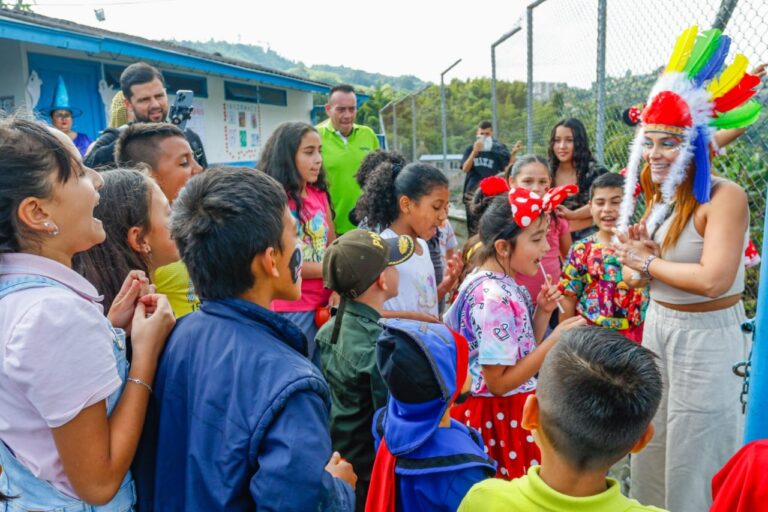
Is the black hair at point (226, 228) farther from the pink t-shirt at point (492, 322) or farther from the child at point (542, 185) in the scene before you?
the child at point (542, 185)

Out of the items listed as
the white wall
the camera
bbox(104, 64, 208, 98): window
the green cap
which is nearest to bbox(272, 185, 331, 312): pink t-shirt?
the green cap

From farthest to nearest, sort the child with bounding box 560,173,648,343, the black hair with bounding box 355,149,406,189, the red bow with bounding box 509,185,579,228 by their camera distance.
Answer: the black hair with bounding box 355,149,406,189 < the child with bounding box 560,173,648,343 < the red bow with bounding box 509,185,579,228

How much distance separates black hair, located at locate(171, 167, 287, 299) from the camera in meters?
1.43

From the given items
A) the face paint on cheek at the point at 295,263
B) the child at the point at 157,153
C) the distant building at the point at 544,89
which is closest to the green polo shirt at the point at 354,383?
the face paint on cheek at the point at 295,263

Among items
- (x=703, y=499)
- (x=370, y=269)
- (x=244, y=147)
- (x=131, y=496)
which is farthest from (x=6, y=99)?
(x=703, y=499)

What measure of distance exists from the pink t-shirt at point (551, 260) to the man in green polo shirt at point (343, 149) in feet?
5.36

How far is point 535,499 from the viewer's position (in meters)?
1.32

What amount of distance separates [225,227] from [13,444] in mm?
669

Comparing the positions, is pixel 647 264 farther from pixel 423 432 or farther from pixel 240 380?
pixel 240 380

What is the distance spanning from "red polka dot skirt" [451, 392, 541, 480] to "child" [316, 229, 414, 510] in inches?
20.6

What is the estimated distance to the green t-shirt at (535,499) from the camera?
1.27m

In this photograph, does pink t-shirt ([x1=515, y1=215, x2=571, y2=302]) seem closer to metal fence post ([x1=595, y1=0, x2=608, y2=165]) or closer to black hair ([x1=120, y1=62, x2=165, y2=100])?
metal fence post ([x1=595, y1=0, x2=608, y2=165])

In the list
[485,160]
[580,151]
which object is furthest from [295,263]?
[485,160]

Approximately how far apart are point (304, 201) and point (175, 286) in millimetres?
1396
